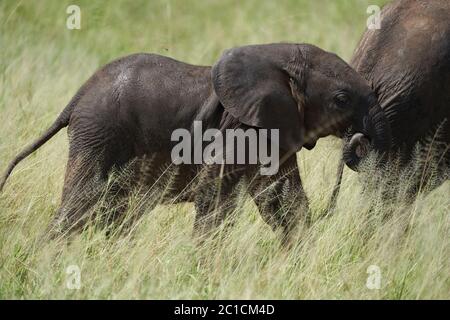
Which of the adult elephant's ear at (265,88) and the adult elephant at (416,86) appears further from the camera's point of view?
the adult elephant at (416,86)

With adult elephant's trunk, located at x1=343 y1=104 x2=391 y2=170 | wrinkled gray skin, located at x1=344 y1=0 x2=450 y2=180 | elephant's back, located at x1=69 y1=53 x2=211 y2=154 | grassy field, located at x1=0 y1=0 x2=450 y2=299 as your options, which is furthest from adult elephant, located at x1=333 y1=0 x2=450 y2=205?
elephant's back, located at x1=69 y1=53 x2=211 y2=154

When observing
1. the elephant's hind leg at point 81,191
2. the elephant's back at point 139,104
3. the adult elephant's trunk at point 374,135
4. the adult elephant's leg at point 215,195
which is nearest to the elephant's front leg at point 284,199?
the adult elephant's leg at point 215,195

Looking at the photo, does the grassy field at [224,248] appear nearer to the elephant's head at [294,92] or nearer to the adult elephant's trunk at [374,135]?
the adult elephant's trunk at [374,135]

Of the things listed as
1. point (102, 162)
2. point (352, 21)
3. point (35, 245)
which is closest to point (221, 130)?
point (102, 162)

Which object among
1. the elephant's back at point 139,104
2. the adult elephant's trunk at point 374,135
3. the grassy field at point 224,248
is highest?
the elephant's back at point 139,104

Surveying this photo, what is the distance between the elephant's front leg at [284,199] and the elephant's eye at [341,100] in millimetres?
382

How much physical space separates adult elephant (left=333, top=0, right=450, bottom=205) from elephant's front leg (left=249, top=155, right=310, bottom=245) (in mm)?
367

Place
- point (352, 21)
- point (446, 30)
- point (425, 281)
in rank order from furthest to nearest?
1. point (352, 21)
2. point (446, 30)
3. point (425, 281)

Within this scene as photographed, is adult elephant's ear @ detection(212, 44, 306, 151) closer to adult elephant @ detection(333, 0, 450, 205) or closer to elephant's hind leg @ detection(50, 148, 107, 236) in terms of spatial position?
adult elephant @ detection(333, 0, 450, 205)

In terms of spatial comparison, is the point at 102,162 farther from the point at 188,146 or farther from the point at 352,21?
the point at 352,21

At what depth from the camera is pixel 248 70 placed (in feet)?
22.7

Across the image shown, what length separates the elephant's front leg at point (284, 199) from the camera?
6906 mm

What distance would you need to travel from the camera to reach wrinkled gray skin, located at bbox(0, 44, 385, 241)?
6828 mm

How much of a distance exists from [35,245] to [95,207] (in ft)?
1.21
